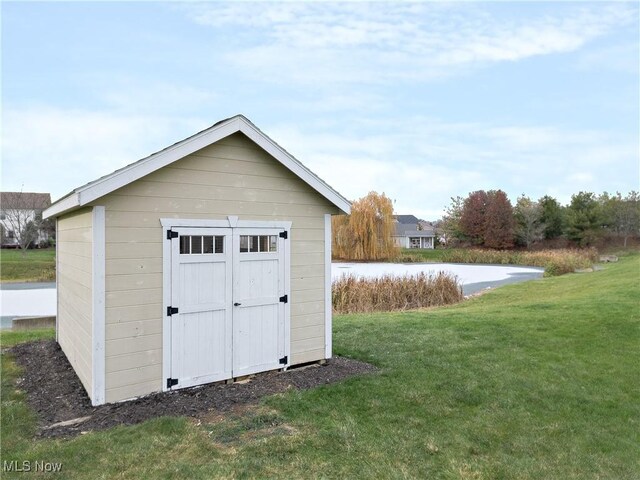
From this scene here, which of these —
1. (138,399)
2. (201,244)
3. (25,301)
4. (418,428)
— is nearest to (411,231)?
(25,301)

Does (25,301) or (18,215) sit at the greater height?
(18,215)

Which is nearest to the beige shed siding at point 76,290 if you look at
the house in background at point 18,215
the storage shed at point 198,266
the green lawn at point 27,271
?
the storage shed at point 198,266

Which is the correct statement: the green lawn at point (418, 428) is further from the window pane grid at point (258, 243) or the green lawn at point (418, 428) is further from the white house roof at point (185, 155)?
the white house roof at point (185, 155)

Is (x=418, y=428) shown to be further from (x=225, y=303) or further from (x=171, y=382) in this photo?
(x=171, y=382)

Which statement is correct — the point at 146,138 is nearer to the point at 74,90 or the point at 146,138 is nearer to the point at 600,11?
the point at 74,90

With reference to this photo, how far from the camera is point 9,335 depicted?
8.42 metres

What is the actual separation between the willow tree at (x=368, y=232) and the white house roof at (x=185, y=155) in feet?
98.5

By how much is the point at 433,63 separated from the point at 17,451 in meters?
13.6

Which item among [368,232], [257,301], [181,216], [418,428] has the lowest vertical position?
[418,428]

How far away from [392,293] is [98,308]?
10.2m

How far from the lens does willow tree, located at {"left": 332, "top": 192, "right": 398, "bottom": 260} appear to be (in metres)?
36.1

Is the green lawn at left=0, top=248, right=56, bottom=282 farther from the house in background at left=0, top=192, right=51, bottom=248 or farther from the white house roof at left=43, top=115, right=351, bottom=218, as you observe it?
the white house roof at left=43, top=115, right=351, bottom=218

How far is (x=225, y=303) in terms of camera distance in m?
5.27

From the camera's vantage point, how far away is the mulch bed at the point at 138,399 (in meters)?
4.22
